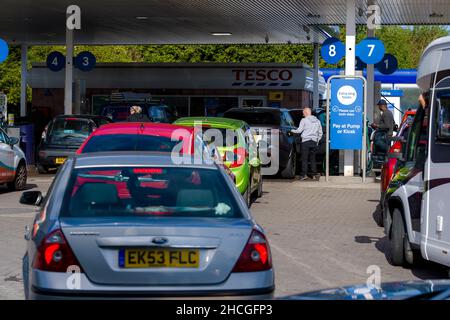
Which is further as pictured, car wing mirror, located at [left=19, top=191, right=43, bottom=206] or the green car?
the green car

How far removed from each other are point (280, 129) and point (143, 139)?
374 inches

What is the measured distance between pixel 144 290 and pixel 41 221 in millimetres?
1058

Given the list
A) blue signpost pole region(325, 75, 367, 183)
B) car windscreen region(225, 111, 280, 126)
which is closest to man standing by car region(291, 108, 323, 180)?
blue signpost pole region(325, 75, 367, 183)

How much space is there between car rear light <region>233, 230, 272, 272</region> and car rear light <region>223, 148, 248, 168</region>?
9604 millimetres

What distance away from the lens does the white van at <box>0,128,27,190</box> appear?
19.7 metres

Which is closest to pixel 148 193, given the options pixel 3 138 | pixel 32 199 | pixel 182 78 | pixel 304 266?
pixel 32 199

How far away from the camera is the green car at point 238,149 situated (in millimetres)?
16312

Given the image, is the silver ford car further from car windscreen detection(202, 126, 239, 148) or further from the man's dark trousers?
the man's dark trousers

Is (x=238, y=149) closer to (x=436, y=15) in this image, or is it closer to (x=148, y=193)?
(x=148, y=193)

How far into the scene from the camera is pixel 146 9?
2823 cm

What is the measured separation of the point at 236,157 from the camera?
1641cm

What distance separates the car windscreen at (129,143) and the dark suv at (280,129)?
28.9 ft

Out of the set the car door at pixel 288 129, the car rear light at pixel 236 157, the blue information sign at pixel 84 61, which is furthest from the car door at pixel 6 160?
the blue information sign at pixel 84 61
